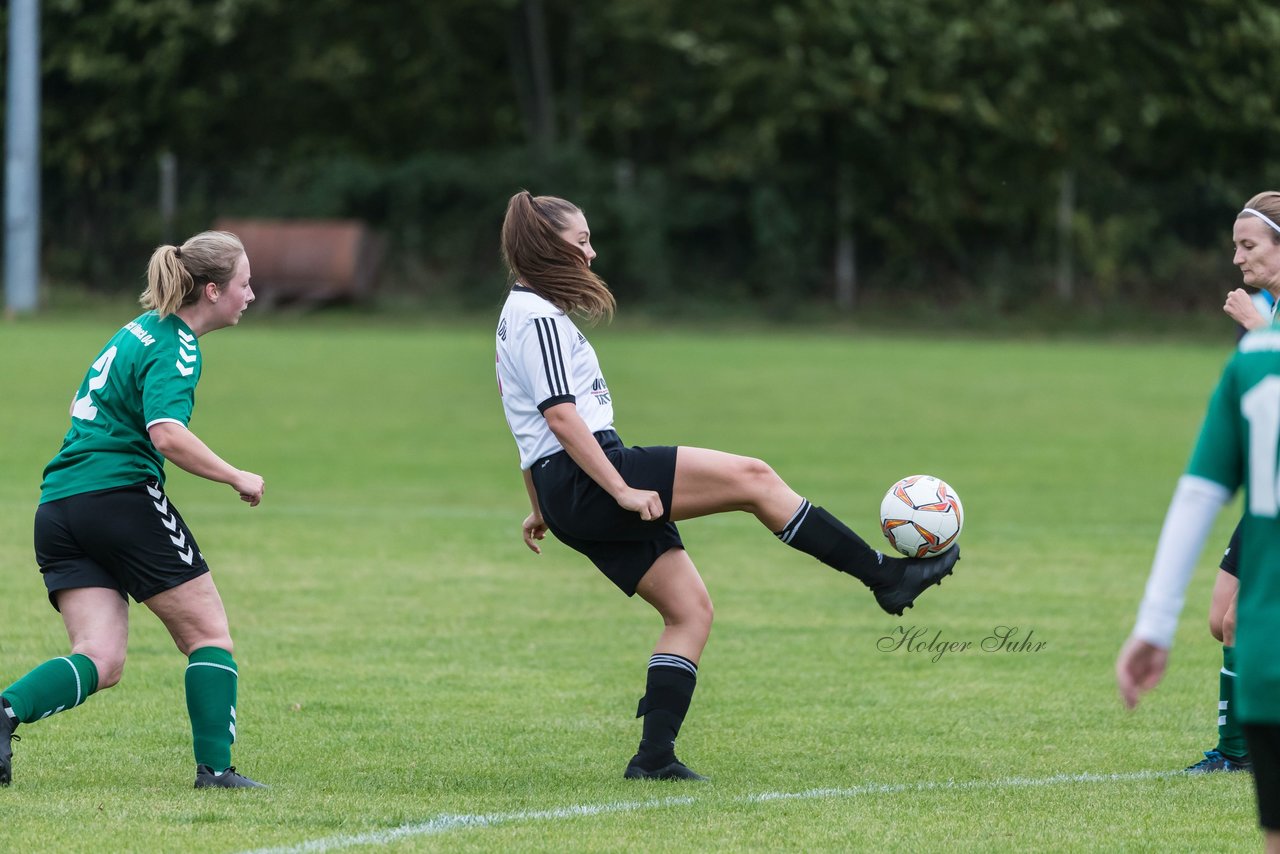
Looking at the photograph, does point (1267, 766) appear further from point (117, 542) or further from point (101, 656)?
point (101, 656)

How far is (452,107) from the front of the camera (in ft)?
126

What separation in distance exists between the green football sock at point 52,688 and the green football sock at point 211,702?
306 mm

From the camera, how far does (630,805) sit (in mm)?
5309

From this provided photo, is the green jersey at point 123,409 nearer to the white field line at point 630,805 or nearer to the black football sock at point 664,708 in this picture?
the white field line at point 630,805

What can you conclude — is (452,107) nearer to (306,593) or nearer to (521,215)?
(306,593)

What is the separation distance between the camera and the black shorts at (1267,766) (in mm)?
3268

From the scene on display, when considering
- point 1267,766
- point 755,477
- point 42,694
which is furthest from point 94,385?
point 1267,766

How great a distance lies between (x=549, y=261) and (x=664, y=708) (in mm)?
1480

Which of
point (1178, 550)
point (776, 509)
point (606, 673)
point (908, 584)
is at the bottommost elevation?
point (606, 673)

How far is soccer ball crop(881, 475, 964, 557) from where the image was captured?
5766 mm

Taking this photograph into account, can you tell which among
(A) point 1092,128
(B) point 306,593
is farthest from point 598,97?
(B) point 306,593

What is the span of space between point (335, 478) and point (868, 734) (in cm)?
927

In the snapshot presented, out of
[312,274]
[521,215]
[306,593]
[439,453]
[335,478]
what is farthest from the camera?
[312,274]

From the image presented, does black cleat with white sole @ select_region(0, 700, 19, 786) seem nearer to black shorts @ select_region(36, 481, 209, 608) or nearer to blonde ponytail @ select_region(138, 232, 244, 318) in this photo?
black shorts @ select_region(36, 481, 209, 608)
